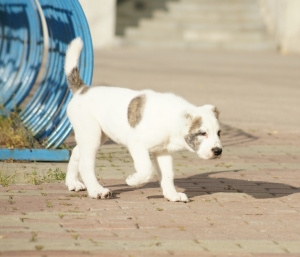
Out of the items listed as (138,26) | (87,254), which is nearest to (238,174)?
(87,254)

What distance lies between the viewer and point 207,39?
2708 centimetres

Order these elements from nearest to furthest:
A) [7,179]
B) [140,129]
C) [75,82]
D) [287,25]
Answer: [140,129] → [75,82] → [7,179] → [287,25]

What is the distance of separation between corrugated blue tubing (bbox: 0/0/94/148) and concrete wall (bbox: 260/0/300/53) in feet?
55.8

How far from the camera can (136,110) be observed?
6.33 meters

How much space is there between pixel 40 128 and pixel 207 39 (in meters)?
18.7

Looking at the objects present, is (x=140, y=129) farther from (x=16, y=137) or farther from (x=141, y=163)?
(x=16, y=137)

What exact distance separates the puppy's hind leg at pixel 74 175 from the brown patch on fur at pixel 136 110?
79 cm

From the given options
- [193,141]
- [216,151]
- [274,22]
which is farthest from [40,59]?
[274,22]

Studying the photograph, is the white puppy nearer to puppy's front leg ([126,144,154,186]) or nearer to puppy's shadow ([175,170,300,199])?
puppy's front leg ([126,144,154,186])

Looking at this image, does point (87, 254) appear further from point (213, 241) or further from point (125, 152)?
point (125, 152)

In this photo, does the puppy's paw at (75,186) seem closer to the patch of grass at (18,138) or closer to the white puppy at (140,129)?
the white puppy at (140,129)

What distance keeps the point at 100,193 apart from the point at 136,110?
0.83 m

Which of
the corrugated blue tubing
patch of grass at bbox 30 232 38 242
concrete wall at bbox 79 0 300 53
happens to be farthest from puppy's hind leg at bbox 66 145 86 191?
concrete wall at bbox 79 0 300 53

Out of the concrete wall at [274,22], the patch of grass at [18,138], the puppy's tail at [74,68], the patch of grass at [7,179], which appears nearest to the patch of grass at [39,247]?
the patch of grass at [7,179]
